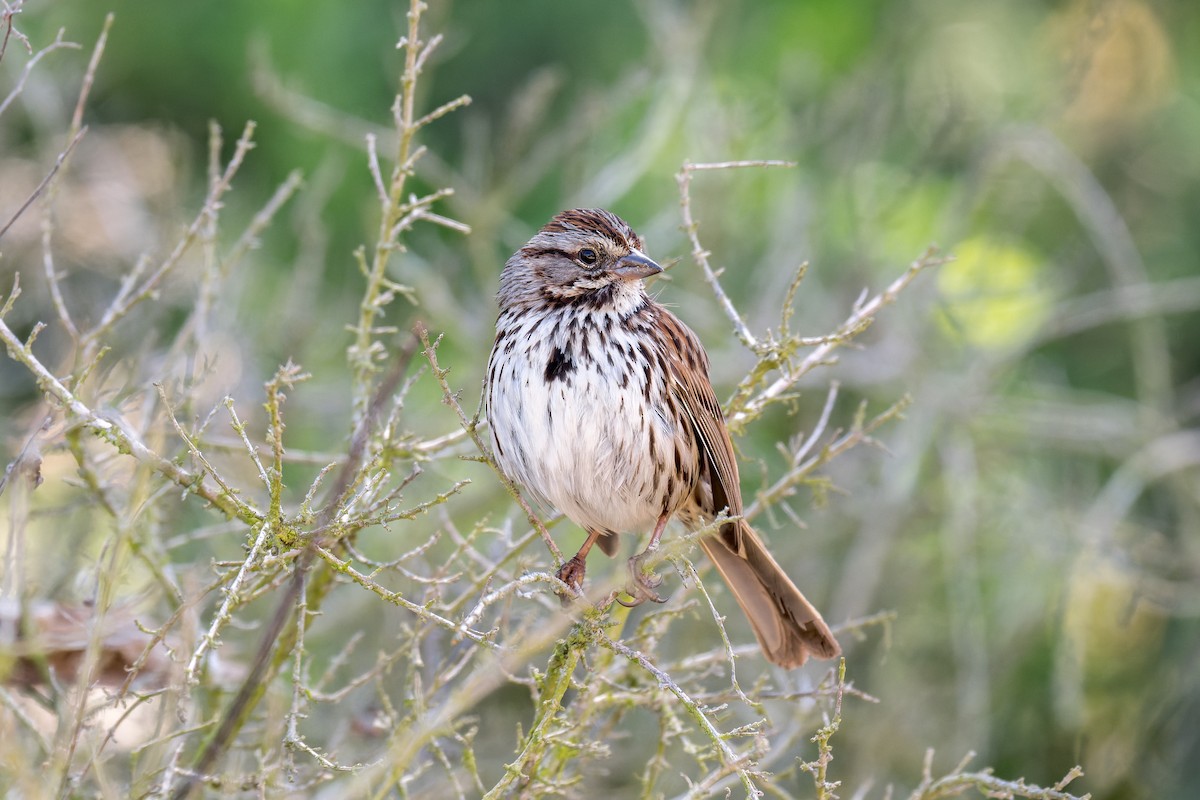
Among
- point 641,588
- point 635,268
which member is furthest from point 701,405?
point 641,588

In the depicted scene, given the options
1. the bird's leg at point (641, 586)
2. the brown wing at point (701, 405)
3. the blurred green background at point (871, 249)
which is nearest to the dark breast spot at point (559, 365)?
the brown wing at point (701, 405)

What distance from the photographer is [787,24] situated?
8.45 meters

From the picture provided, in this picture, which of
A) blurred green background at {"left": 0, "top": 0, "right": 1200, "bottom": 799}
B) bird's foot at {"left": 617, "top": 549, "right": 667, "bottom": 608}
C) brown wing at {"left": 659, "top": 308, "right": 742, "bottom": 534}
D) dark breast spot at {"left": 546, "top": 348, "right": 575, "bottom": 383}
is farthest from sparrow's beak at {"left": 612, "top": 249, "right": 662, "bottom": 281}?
blurred green background at {"left": 0, "top": 0, "right": 1200, "bottom": 799}

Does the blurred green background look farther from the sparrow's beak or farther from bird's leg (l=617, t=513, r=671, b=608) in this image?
bird's leg (l=617, t=513, r=671, b=608)

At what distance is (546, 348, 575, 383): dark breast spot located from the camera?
3971 millimetres

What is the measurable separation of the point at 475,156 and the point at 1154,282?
3876 millimetres

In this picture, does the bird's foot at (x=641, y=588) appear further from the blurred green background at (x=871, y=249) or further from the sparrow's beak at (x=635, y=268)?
the blurred green background at (x=871, y=249)

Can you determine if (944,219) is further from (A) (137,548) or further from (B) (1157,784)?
(A) (137,548)

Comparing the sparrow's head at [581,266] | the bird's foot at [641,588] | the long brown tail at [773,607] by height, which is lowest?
the long brown tail at [773,607]

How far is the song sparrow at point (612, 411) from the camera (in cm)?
398

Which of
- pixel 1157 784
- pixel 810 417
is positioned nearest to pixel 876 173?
pixel 810 417

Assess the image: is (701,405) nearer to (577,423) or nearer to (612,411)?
(612,411)

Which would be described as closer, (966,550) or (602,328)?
(602,328)

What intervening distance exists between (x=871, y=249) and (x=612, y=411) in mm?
3098
